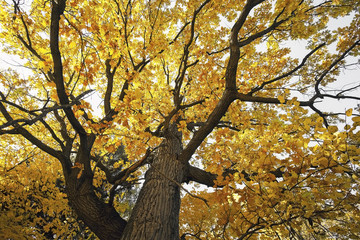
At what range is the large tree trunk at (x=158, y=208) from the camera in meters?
2.06

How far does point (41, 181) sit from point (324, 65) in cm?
1067

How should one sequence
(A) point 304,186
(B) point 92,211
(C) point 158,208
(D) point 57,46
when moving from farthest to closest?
(B) point 92,211, (C) point 158,208, (D) point 57,46, (A) point 304,186

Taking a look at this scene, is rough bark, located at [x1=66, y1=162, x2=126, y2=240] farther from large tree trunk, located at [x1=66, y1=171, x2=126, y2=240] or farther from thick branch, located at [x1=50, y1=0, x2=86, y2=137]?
thick branch, located at [x1=50, y1=0, x2=86, y2=137]

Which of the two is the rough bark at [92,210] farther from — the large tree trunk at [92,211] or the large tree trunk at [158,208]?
the large tree trunk at [158,208]

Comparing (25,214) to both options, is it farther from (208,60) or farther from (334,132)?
(334,132)

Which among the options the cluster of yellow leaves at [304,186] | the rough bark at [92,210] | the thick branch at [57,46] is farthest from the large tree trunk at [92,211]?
the cluster of yellow leaves at [304,186]

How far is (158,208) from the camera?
2.37 metres

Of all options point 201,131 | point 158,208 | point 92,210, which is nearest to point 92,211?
point 92,210

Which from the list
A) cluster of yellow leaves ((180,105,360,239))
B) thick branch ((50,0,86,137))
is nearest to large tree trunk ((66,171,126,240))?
thick branch ((50,0,86,137))

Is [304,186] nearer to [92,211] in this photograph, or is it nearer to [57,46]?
[92,211]

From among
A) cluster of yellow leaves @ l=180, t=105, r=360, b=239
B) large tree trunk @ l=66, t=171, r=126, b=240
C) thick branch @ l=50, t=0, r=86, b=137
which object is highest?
thick branch @ l=50, t=0, r=86, b=137

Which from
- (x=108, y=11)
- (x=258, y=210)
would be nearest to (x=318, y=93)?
(x=258, y=210)

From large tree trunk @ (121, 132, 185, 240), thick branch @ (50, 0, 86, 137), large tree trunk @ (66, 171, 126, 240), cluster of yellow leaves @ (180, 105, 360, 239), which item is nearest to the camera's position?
cluster of yellow leaves @ (180, 105, 360, 239)

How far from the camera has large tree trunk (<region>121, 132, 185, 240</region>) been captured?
206 cm
